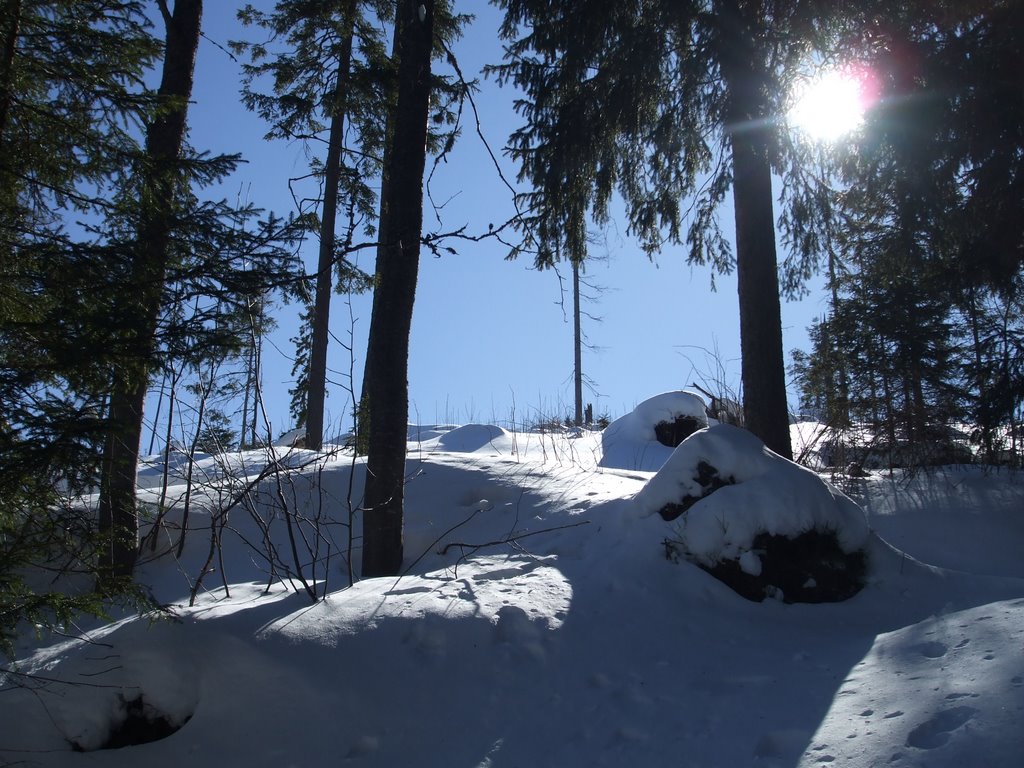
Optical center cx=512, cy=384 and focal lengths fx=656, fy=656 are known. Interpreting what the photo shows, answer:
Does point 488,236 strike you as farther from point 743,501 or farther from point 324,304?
point 324,304

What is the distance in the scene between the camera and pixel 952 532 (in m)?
6.21

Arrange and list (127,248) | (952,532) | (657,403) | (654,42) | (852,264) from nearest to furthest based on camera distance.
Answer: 1. (127,248)
2. (952,532)
3. (654,42)
4. (852,264)
5. (657,403)

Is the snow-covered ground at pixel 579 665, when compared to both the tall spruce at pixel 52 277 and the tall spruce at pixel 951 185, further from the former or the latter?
the tall spruce at pixel 951 185

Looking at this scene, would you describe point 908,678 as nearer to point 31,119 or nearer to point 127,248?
point 127,248

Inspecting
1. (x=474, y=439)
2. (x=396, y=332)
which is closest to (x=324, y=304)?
(x=474, y=439)

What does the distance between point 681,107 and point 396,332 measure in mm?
4289

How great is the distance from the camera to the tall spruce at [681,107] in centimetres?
666

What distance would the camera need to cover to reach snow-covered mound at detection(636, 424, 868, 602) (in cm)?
469

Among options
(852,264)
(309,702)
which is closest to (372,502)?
(309,702)

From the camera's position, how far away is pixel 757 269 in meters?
7.07

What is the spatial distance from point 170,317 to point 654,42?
5.49 m

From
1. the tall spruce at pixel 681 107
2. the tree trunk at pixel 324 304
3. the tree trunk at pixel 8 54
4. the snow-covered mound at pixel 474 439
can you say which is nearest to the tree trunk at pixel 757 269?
the tall spruce at pixel 681 107

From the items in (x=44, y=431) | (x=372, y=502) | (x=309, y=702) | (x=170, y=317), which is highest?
(x=170, y=317)

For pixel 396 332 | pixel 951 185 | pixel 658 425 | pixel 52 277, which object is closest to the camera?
pixel 52 277
